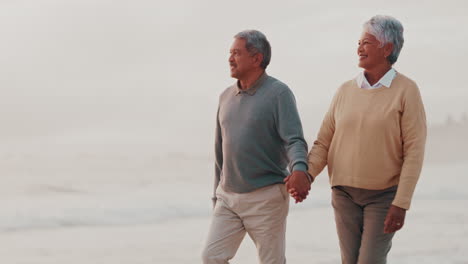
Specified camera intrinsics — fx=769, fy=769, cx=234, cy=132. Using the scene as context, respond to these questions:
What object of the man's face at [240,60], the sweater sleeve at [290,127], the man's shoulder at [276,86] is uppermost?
the man's face at [240,60]

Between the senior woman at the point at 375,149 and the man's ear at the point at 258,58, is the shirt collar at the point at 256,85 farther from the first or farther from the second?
the senior woman at the point at 375,149

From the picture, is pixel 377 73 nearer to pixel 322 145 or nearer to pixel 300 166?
pixel 322 145

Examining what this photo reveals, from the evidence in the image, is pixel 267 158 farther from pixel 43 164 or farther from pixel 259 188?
pixel 43 164

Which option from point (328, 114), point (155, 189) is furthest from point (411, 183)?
point (155, 189)

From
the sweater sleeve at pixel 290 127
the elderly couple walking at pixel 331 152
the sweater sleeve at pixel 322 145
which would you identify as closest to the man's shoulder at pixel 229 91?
the elderly couple walking at pixel 331 152

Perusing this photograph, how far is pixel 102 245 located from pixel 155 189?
11694 mm

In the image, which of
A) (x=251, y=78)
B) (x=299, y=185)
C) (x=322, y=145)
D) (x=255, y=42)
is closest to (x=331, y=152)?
(x=322, y=145)

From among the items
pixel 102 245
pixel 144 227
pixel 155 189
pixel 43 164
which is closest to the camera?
pixel 102 245

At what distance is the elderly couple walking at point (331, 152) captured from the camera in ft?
11.6

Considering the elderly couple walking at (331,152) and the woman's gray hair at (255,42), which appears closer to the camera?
the elderly couple walking at (331,152)

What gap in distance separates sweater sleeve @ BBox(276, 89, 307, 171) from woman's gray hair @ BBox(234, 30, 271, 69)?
256 mm

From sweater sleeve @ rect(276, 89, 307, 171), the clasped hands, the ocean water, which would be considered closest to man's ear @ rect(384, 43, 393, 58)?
sweater sleeve @ rect(276, 89, 307, 171)

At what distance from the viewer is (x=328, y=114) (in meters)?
3.77

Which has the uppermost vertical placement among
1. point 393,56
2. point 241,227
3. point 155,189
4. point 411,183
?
point 393,56
